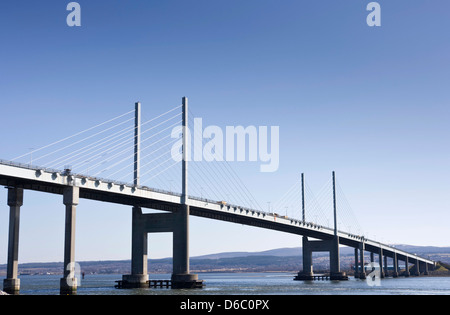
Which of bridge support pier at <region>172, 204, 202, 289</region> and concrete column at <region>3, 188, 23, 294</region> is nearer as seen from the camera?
concrete column at <region>3, 188, 23, 294</region>

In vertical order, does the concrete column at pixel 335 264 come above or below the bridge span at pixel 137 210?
below

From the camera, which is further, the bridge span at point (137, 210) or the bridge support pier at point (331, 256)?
the bridge support pier at point (331, 256)

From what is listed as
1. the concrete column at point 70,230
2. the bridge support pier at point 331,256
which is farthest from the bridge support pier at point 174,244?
the bridge support pier at point 331,256

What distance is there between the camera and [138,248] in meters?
85.9

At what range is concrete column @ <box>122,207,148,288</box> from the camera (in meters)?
84.9

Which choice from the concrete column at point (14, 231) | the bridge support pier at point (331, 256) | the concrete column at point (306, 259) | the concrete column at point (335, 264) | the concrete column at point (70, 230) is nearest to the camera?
the concrete column at point (70, 230)

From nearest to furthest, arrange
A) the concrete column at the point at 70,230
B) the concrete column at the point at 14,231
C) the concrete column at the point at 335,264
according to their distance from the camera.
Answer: the concrete column at the point at 70,230 → the concrete column at the point at 14,231 → the concrete column at the point at 335,264

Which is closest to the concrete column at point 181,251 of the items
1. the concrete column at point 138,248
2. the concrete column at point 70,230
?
the concrete column at point 138,248

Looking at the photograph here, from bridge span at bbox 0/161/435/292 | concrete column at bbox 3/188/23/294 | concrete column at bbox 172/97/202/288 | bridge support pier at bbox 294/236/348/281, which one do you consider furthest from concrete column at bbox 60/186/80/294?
bridge support pier at bbox 294/236/348/281

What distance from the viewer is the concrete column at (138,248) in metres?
84.9

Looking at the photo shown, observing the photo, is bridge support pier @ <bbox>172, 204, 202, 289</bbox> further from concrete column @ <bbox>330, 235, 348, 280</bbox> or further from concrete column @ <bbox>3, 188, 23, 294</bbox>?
concrete column @ <bbox>330, 235, 348, 280</bbox>

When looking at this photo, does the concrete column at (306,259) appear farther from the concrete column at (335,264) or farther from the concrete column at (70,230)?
the concrete column at (70,230)

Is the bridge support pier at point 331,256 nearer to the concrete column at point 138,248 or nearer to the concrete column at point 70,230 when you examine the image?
the concrete column at point 138,248

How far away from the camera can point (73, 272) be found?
2384 inches
